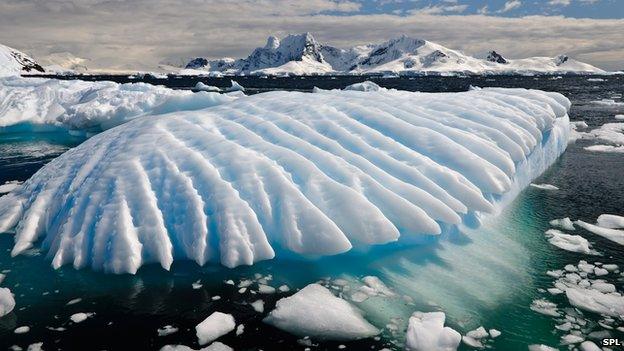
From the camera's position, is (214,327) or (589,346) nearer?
(589,346)

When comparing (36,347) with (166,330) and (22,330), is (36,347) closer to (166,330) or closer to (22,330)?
(22,330)

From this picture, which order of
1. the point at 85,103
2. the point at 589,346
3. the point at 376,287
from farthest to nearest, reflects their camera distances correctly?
the point at 85,103, the point at 376,287, the point at 589,346

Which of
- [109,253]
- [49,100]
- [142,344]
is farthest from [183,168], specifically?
[49,100]

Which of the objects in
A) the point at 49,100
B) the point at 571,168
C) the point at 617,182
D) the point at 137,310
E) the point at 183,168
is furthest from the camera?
the point at 49,100

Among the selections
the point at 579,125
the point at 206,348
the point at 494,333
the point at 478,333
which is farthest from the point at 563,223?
the point at 579,125

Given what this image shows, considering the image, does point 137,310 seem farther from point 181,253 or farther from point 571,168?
point 571,168
